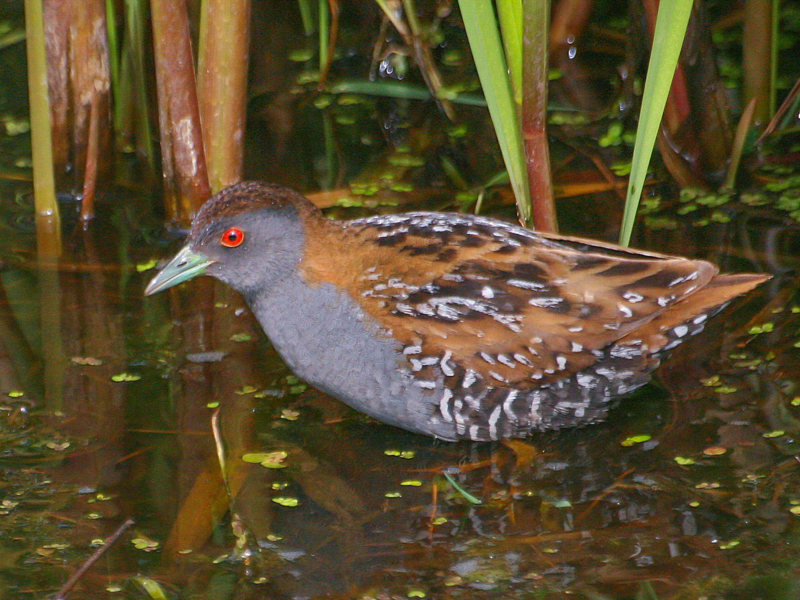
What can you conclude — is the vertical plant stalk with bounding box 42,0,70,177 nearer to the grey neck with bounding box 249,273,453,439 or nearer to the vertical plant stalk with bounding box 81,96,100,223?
the vertical plant stalk with bounding box 81,96,100,223

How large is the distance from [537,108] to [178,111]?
1680 millimetres

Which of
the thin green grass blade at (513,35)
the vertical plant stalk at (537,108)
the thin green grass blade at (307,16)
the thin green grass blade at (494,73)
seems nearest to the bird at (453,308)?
the vertical plant stalk at (537,108)

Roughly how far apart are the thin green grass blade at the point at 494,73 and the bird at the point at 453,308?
1.04 ft

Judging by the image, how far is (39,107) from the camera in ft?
14.7

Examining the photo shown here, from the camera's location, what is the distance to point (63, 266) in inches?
190

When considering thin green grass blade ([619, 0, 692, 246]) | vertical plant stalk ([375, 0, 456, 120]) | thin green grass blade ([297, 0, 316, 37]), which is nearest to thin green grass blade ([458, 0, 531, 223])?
thin green grass blade ([619, 0, 692, 246])

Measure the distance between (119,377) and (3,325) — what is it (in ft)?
2.22

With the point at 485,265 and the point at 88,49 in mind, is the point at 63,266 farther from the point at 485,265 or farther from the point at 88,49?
the point at 485,265

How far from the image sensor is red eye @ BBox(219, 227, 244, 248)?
147 inches

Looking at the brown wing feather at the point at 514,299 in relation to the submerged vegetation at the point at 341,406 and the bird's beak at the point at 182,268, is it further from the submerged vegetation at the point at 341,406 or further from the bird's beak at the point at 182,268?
the bird's beak at the point at 182,268

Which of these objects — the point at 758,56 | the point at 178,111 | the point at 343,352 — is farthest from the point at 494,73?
the point at 758,56

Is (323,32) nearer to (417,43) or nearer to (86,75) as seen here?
(417,43)

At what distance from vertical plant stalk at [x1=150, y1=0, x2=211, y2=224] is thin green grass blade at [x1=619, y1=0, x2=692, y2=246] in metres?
2.01

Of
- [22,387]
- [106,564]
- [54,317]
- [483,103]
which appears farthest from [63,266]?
[483,103]
